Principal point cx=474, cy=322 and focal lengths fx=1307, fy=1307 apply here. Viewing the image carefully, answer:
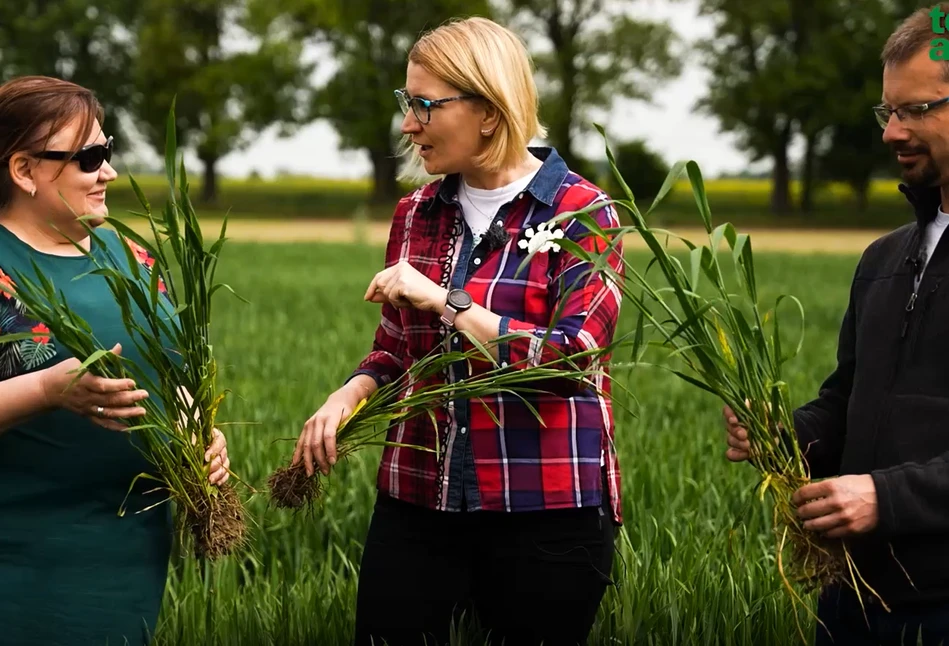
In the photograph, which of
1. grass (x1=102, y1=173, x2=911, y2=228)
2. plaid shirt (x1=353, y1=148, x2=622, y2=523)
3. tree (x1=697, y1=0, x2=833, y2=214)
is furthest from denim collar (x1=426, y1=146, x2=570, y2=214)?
tree (x1=697, y1=0, x2=833, y2=214)

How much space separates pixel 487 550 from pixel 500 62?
1.00m

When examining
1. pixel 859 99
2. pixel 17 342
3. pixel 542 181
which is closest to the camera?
pixel 17 342

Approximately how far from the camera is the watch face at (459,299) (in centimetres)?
249

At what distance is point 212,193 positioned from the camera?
54531mm

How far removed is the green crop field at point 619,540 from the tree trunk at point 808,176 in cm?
3908

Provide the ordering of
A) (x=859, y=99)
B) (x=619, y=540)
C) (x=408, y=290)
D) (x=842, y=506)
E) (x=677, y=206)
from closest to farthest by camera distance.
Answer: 1. (x=842, y=506)
2. (x=408, y=290)
3. (x=619, y=540)
4. (x=859, y=99)
5. (x=677, y=206)

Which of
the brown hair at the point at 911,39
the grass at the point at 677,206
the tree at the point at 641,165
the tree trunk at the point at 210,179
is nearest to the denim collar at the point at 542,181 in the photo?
the brown hair at the point at 911,39

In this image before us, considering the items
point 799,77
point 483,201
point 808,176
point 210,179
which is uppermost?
point 799,77

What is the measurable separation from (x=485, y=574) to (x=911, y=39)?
1.35 meters

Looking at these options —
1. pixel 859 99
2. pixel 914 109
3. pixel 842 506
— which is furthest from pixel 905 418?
pixel 859 99

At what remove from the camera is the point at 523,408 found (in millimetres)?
2654

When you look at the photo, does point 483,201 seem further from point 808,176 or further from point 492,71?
point 808,176

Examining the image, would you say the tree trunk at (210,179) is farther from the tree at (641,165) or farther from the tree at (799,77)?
the tree at (799,77)

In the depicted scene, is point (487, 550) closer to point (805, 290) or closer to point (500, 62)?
point (500, 62)
